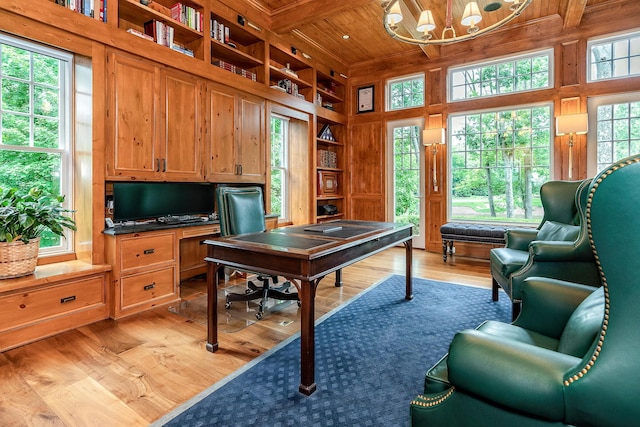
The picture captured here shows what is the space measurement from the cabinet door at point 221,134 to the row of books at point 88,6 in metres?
1.14

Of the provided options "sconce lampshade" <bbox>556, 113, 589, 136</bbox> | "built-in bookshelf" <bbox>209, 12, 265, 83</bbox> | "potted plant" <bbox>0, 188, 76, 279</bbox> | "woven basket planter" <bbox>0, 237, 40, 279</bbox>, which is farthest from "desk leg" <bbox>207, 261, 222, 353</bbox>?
"sconce lampshade" <bbox>556, 113, 589, 136</bbox>

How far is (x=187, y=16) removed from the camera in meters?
3.53

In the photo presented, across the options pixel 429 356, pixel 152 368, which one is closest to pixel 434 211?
pixel 429 356

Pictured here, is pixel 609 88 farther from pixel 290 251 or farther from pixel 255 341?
pixel 255 341

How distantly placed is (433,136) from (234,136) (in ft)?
10.4

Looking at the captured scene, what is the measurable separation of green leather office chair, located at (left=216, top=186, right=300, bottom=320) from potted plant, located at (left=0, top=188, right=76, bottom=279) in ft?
3.79

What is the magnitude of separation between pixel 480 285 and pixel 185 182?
347 cm

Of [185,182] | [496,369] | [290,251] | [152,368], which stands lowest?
[152,368]

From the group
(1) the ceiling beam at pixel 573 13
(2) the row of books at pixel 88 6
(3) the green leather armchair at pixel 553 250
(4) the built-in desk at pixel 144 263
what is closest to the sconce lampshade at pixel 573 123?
(1) the ceiling beam at pixel 573 13

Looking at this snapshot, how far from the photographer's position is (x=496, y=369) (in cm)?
89

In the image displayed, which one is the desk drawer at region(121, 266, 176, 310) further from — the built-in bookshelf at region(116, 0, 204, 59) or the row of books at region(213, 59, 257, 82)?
the row of books at region(213, 59, 257, 82)

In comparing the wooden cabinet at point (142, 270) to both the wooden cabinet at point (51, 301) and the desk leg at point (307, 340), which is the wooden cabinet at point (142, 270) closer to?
the wooden cabinet at point (51, 301)

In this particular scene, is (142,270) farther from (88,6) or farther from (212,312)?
(88,6)

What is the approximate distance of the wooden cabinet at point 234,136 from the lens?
3.85 m
